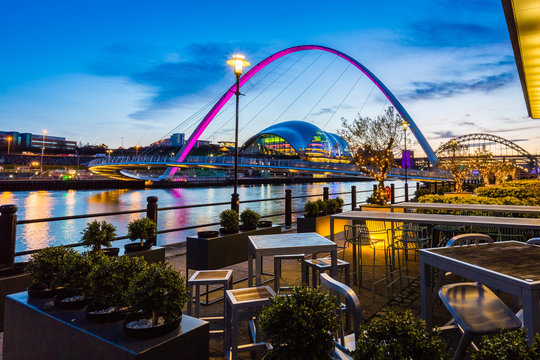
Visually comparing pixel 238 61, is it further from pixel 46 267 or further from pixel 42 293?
pixel 42 293

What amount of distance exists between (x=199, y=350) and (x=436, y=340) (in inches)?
50.8

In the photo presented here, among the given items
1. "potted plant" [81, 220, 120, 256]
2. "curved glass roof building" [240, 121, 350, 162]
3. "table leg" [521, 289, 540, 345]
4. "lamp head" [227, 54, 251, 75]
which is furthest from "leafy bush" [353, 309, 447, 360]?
"curved glass roof building" [240, 121, 350, 162]

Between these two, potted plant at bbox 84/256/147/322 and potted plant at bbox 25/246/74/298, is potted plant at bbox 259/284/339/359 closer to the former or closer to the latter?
potted plant at bbox 84/256/147/322

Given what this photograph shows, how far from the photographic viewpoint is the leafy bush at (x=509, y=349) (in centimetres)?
118

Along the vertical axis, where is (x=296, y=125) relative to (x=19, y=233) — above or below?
above

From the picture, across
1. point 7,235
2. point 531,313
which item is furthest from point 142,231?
point 531,313

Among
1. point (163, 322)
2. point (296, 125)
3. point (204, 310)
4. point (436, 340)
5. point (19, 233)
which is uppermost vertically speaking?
point (296, 125)

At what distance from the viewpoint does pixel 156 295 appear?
1.95 meters

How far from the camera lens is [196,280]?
3150 millimetres

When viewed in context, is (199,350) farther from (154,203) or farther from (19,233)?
(19,233)

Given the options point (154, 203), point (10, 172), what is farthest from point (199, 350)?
point (10, 172)

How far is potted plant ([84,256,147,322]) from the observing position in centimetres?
212

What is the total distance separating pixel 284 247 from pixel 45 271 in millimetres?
2070

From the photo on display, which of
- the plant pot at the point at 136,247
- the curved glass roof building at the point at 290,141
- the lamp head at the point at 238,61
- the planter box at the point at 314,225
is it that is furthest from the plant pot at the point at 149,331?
the curved glass roof building at the point at 290,141
